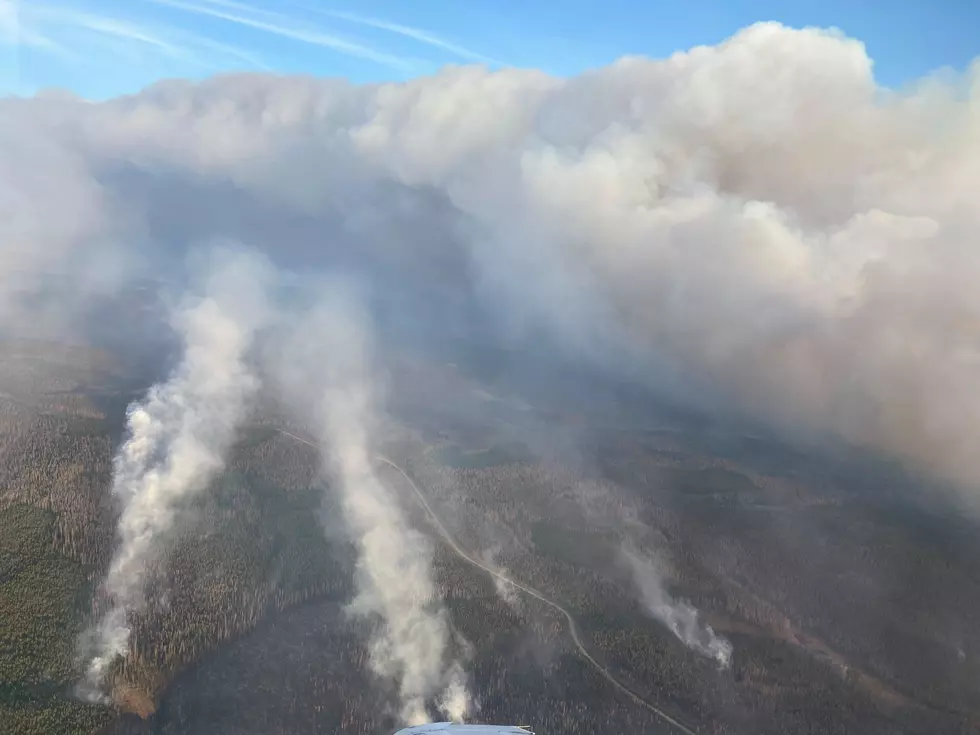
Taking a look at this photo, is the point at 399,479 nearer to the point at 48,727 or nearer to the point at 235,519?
the point at 235,519

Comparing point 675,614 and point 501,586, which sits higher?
point 675,614

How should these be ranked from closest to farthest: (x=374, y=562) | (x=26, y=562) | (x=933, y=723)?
(x=933, y=723) → (x=26, y=562) → (x=374, y=562)

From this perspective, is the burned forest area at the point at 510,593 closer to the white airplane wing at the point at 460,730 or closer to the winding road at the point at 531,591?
the winding road at the point at 531,591

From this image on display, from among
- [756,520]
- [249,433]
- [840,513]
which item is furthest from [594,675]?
[249,433]

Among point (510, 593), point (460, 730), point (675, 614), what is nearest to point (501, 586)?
point (510, 593)

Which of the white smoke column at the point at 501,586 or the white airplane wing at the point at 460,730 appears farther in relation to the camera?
the white smoke column at the point at 501,586

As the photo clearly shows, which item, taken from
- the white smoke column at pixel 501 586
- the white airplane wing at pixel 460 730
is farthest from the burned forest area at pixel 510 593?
the white airplane wing at pixel 460 730

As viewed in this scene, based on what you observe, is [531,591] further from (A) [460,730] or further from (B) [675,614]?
(A) [460,730]
